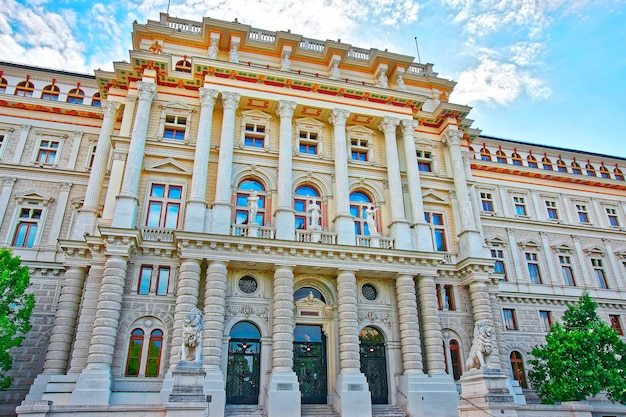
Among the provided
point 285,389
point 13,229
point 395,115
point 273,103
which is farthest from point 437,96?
point 13,229

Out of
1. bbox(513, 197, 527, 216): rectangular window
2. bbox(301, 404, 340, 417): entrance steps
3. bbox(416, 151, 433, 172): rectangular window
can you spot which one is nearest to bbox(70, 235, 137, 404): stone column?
bbox(301, 404, 340, 417): entrance steps

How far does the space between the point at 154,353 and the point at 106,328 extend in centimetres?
264

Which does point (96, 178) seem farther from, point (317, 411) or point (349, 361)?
point (317, 411)

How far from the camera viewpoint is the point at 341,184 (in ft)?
90.4

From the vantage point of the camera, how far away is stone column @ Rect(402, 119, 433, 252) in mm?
27422

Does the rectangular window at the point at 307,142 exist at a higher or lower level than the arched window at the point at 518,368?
higher

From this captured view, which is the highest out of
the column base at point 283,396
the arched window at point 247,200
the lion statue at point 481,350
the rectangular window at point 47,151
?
the rectangular window at point 47,151

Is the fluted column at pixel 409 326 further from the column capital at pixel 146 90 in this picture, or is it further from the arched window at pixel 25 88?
the arched window at pixel 25 88

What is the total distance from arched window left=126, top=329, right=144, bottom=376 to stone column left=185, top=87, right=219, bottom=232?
560 cm

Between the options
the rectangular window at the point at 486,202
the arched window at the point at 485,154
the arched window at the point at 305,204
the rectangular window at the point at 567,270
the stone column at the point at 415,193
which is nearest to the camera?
the arched window at the point at 305,204

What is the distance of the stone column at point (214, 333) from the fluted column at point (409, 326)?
943cm

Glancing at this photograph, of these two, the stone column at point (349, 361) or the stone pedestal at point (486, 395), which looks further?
the stone column at point (349, 361)

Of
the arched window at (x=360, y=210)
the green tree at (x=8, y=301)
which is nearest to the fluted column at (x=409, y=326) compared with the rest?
the arched window at (x=360, y=210)

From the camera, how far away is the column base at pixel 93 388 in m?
19.6
